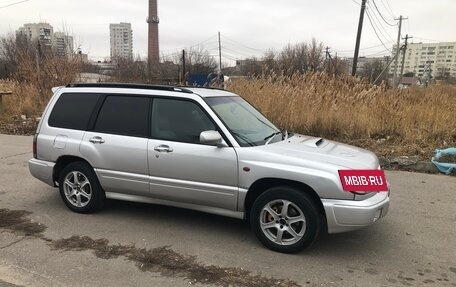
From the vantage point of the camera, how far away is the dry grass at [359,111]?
31.3 feet

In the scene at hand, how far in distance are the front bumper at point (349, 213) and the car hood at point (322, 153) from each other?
1.19 ft

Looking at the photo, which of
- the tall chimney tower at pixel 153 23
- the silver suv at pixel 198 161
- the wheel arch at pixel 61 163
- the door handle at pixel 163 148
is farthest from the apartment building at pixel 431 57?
the door handle at pixel 163 148

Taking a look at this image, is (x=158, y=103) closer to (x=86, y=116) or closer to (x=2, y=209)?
(x=86, y=116)

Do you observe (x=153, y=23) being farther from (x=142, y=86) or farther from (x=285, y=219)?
(x=285, y=219)

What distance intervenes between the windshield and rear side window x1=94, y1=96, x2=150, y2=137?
32.8 inches

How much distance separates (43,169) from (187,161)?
7.51 ft

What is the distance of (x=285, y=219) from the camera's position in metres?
4.31

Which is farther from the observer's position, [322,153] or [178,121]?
[178,121]

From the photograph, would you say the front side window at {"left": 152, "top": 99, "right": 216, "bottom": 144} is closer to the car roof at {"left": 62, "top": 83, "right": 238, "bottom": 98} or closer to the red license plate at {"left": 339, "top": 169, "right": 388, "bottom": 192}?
the car roof at {"left": 62, "top": 83, "right": 238, "bottom": 98}

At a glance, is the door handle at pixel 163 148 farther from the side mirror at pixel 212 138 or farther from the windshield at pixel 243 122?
the windshield at pixel 243 122

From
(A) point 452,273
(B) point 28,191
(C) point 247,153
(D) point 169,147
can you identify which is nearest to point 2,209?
(B) point 28,191

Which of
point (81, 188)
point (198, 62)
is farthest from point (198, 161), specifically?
point (198, 62)

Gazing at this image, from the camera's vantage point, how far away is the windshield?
15.5ft

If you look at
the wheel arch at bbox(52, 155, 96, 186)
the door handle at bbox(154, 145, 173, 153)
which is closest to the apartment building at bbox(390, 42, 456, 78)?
the wheel arch at bbox(52, 155, 96, 186)
